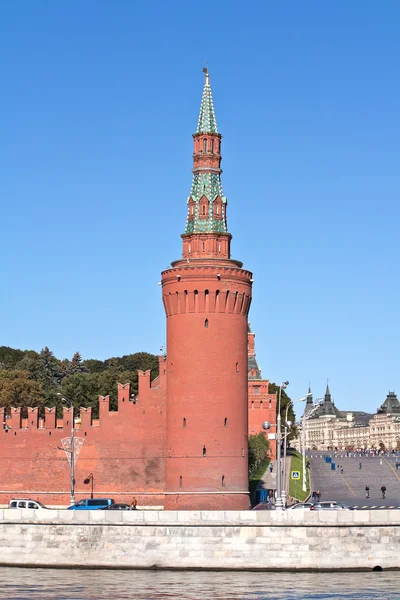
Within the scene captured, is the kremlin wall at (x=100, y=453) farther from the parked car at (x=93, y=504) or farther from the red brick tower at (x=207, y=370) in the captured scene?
the parked car at (x=93, y=504)

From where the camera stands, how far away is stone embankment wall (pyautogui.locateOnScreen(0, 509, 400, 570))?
4834 centimetres

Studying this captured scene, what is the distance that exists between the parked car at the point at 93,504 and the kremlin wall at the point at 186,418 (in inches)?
142

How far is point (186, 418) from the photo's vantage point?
6091cm

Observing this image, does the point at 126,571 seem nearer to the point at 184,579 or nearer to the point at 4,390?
the point at 184,579

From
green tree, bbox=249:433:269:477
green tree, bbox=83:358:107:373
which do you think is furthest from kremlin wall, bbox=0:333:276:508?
green tree, bbox=83:358:107:373

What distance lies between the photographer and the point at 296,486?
3376 inches

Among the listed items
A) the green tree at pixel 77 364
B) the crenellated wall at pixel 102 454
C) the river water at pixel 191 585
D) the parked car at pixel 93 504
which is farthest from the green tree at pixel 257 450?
the green tree at pixel 77 364

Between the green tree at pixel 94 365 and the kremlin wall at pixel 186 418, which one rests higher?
the green tree at pixel 94 365

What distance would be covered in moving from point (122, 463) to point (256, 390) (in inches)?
1875

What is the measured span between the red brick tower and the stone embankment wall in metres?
10.4

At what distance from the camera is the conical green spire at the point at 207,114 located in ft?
213

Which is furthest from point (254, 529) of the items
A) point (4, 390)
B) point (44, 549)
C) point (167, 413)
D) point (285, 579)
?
point (4, 390)

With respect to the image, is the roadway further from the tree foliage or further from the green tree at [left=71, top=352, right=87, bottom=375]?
the green tree at [left=71, top=352, right=87, bottom=375]

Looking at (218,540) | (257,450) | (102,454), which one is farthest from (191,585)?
(257,450)
